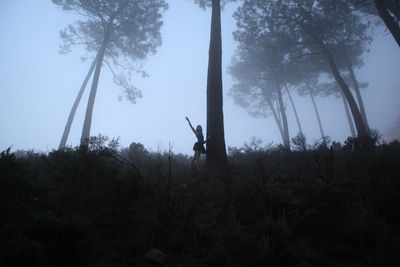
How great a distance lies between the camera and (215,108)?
9000mm

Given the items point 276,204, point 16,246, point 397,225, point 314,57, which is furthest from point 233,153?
point 314,57

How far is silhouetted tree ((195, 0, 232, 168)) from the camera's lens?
27.9 ft

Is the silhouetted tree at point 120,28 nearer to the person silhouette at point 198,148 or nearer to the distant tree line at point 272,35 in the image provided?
the distant tree line at point 272,35

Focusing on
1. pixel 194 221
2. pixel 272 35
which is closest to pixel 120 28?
pixel 272 35

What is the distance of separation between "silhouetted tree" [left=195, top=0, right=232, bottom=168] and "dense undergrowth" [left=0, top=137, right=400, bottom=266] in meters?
2.20

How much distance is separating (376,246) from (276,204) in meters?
1.56

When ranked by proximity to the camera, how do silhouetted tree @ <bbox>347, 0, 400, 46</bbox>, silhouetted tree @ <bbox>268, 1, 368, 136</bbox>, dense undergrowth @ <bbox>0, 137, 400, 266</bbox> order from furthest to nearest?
silhouetted tree @ <bbox>268, 1, 368, 136</bbox>, silhouetted tree @ <bbox>347, 0, 400, 46</bbox>, dense undergrowth @ <bbox>0, 137, 400, 266</bbox>

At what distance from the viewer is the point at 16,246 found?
2732 millimetres

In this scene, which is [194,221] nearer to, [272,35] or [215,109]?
[215,109]

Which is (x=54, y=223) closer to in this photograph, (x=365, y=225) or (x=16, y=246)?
(x=16, y=246)

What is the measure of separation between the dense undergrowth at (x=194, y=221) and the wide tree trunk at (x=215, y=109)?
218cm

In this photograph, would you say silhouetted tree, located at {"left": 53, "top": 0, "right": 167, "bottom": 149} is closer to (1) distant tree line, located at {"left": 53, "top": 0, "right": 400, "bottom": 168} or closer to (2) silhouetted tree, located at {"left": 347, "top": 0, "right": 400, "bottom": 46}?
(1) distant tree line, located at {"left": 53, "top": 0, "right": 400, "bottom": 168}

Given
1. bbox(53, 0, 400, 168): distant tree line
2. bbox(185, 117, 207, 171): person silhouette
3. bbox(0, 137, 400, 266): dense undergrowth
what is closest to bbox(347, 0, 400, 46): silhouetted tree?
bbox(53, 0, 400, 168): distant tree line

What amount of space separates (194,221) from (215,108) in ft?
17.1
